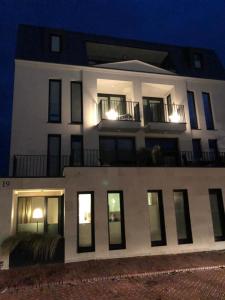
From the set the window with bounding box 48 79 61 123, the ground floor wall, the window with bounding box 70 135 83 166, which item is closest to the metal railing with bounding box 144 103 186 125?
the ground floor wall

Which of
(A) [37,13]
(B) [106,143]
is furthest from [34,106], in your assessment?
(A) [37,13]

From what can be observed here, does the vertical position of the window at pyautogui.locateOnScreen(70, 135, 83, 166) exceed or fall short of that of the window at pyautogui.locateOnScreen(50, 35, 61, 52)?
it falls short

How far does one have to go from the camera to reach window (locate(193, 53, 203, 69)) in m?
14.4

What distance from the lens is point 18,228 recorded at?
903 cm

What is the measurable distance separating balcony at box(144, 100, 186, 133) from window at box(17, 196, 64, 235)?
19.8ft

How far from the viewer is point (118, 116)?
11648 mm

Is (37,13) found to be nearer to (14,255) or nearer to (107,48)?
(107,48)

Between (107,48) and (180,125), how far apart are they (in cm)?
715

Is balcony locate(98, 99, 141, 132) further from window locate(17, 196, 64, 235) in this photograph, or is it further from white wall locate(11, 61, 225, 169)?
window locate(17, 196, 64, 235)

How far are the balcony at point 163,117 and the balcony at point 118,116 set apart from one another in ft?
2.84

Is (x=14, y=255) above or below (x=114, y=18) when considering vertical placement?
below

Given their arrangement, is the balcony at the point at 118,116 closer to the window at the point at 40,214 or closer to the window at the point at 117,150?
the window at the point at 117,150

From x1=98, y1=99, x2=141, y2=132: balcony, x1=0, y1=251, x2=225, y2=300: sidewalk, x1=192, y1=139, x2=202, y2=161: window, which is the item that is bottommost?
x1=0, y1=251, x2=225, y2=300: sidewalk

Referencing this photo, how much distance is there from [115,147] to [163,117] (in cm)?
372
